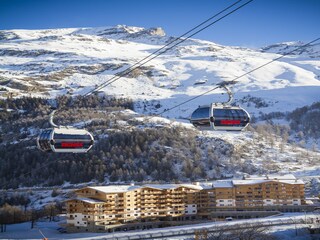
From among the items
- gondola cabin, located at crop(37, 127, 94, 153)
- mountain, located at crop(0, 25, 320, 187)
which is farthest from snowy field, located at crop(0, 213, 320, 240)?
gondola cabin, located at crop(37, 127, 94, 153)

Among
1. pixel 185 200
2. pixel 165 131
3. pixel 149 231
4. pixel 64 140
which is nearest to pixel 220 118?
pixel 64 140

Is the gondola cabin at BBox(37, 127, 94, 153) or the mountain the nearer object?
the gondola cabin at BBox(37, 127, 94, 153)

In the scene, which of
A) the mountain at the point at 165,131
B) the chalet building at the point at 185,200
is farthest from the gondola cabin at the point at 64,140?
the chalet building at the point at 185,200

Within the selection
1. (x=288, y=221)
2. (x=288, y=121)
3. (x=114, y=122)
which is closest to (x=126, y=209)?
(x=288, y=221)

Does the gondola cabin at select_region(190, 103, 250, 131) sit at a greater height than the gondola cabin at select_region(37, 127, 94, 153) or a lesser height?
greater

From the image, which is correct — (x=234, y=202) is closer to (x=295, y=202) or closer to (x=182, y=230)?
(x=295, y=202)

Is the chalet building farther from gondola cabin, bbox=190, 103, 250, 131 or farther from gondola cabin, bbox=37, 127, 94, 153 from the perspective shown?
gondola cabin, bbox=190, 103, 250, 131

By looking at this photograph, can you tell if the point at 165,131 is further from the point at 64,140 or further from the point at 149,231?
the point at 64,140
